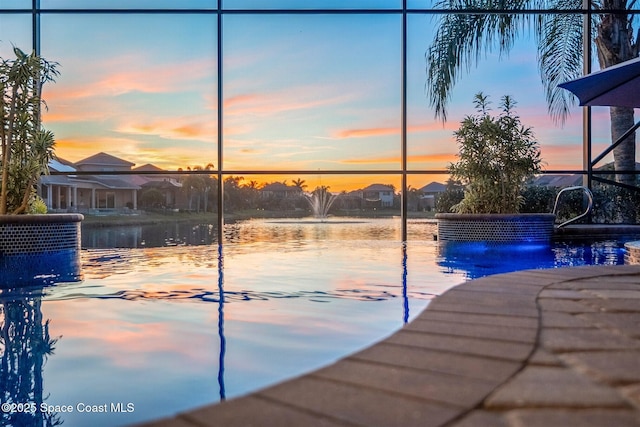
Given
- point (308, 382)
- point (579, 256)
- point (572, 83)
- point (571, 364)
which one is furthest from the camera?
point (579, 256)

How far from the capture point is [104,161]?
327 inches

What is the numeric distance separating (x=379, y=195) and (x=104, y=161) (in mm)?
4147

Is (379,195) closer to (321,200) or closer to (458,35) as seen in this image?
(321,200)

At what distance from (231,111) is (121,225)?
253 cm

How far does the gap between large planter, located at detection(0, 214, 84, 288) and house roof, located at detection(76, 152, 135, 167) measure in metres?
2.35

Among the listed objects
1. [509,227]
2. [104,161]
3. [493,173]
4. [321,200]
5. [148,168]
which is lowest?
[509,227]

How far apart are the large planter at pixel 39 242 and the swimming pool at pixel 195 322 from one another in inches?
15.1

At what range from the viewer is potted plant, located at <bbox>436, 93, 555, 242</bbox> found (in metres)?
6.86

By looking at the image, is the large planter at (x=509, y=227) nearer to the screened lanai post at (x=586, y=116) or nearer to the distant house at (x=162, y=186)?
the screened lanai post at (x=586, y=116)

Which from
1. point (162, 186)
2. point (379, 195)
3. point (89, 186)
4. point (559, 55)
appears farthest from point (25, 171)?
point (559, 55)

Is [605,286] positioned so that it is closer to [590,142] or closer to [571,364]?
[571,364]

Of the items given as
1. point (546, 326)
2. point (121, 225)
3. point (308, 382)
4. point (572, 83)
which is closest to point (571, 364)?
point (546, 326)

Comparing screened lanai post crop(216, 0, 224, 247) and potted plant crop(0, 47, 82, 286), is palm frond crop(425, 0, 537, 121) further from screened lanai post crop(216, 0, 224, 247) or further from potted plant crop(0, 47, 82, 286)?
potted plant crop(0, 47, 82, 286)

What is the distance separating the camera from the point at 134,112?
8.94 metres
